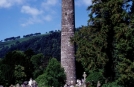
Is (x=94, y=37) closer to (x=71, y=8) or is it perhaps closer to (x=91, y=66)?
(x=91, y=66)

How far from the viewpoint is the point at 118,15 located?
1950 cm

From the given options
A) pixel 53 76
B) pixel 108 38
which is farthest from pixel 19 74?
pixel 53 76

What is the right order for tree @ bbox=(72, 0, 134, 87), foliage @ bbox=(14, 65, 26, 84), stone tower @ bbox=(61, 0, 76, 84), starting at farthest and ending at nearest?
foliage @ bbox=(14, 65, 26, 84), stone tower @ bbox=(61, 0, 76, 84), tree @ bbox=(72, 0, 134, 87)

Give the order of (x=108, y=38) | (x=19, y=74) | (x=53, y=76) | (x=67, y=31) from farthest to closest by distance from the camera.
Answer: (x=19, y=74)
(x=67, y=31)
(x=108, y=38)
(x=53, y=76)

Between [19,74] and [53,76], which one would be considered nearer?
[53,76]

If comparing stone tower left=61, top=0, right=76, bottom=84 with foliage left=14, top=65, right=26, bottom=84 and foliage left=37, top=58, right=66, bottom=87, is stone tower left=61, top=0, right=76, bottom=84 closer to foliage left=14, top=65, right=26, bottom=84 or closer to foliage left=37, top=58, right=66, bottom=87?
foliage left=37, top=58, right=66, bottom=87

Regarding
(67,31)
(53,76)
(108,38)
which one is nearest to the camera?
(53,76)

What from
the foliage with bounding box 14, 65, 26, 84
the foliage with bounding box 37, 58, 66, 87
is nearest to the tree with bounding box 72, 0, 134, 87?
the foliage with bounding box 37, 58, 66, 87

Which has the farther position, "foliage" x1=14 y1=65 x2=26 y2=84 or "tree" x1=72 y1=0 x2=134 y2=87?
"foliage" x1=14 y1=65 x2=26 y2=84

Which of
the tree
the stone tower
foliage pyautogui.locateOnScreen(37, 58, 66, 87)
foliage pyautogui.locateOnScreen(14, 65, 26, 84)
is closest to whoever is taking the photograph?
foliage pyautogui.locateOnScreen(37, 58, 66, 87)

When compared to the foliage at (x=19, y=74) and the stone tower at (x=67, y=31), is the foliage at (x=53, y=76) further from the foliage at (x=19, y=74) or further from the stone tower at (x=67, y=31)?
the foliage at (x=19, y=74)

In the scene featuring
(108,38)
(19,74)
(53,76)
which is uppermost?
(108,38)

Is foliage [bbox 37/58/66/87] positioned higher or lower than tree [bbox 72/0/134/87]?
lower

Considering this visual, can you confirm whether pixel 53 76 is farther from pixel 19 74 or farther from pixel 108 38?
pixel 19 74
